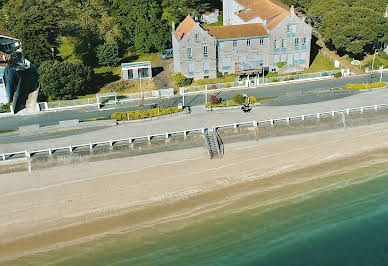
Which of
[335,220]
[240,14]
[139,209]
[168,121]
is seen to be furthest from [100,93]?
[335,220]

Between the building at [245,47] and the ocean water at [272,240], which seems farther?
the building at [245,47]

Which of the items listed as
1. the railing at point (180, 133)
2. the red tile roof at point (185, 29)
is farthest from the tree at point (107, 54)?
the railing at point (180, 133)

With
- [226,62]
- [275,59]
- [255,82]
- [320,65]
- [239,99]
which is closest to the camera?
[239,99]

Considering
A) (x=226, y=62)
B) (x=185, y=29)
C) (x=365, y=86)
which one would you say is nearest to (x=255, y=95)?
(x=226, y=62)

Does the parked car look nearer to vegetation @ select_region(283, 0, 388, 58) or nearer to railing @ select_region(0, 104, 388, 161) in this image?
vegetation @ select_region(283, 0, 388, 58)

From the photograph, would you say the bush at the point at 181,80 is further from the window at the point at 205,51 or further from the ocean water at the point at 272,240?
the ocean water at the point at 272,240

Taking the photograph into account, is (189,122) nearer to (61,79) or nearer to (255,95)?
(255,95)

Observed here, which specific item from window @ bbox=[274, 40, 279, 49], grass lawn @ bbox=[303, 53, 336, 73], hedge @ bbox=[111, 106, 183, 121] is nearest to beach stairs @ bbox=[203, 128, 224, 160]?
hedge @ bbox=[111, 106, 183, 121]
